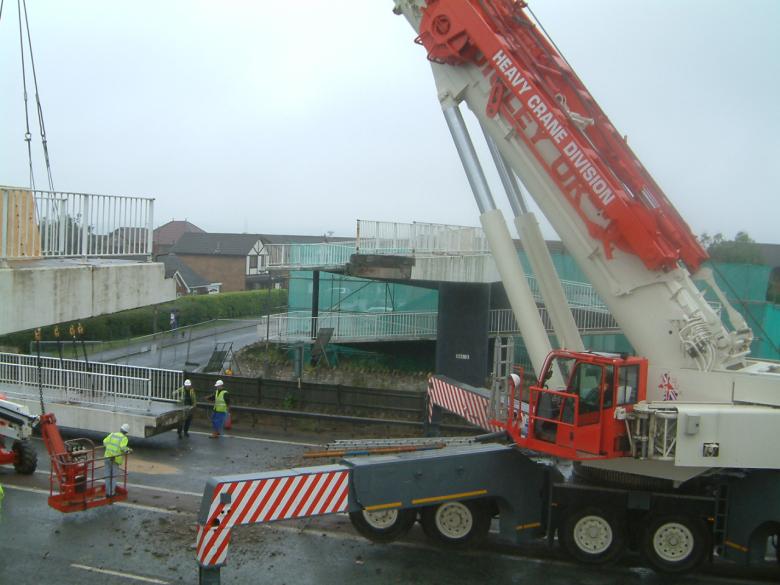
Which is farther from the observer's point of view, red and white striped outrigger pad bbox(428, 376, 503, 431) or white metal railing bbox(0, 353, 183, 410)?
white metal railing bbox(0, 353, 183, 410)

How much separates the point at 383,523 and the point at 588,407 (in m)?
3.25

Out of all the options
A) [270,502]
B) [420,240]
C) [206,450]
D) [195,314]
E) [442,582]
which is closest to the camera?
[270,502]

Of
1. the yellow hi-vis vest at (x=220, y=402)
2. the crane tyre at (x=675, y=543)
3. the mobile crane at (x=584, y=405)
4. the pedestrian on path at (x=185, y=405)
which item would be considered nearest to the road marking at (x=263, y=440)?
the pedestrian on path at (x=185, y=405)

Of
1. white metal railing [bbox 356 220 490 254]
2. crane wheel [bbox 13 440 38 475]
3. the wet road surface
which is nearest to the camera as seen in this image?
the wet road surface

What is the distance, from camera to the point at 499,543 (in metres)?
10.4

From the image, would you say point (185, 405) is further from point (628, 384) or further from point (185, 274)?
point (185, 274)

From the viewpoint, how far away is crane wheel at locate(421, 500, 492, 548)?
988 centimetres

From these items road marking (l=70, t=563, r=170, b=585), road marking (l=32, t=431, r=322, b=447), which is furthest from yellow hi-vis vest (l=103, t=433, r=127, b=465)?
road marking (l=32, t=431, r=322, b=447)

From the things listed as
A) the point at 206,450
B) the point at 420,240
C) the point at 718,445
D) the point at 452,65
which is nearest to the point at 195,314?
the point at 420,240

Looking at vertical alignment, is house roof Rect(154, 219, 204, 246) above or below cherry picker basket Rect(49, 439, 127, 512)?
above

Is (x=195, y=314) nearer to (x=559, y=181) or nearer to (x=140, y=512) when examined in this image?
(x=140, y=512)

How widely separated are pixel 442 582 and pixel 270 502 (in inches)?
95.3

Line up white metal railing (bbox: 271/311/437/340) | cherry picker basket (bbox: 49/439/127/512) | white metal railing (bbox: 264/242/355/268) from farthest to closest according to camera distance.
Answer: white metal railing (bbox: 271/311/437/340)
white metal railing (bbox: 264/242/355/268)
cherry picker basket (bbox: 49/439/127/512)

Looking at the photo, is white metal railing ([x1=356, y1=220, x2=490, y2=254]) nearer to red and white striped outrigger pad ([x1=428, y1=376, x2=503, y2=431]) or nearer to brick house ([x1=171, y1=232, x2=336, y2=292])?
red and white striped outrigger pad ([x1=428, y1=376, x2=503, y2=431])
